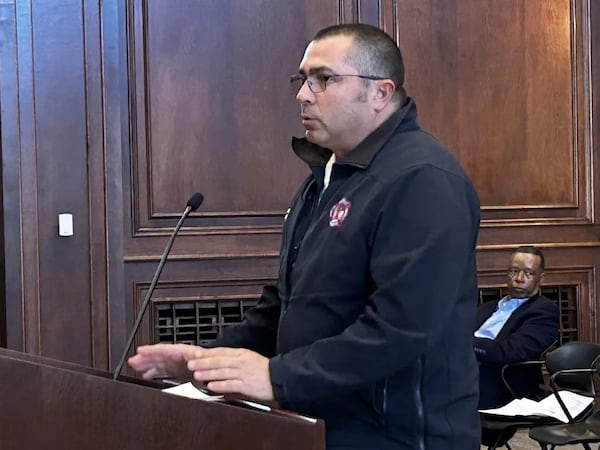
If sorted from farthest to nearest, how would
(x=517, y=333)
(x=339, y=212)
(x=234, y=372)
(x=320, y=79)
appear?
(x=517, y=333) → (x=320, y=79) → (x=339, y=212) → (x=234, y=372)

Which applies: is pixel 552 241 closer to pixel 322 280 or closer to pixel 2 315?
pixel 2 315

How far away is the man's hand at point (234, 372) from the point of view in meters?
1.48

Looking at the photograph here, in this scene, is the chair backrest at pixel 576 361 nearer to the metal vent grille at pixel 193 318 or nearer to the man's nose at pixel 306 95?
the metal vent grille at pixel 193 318

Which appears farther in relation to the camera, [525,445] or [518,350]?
[525,445]

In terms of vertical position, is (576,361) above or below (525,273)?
below

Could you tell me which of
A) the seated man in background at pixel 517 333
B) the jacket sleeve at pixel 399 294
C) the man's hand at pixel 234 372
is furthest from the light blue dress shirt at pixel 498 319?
the man's hand at pixel 234 372

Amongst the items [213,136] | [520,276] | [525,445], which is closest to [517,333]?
[520,276]

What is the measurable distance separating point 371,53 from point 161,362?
0.71m

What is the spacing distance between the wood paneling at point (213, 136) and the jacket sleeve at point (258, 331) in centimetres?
242

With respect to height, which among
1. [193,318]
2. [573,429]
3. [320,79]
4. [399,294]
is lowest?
[573,429]

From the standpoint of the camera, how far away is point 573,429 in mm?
3311

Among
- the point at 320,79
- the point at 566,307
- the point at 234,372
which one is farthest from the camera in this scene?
the point at 566,307

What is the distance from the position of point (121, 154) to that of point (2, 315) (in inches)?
36.1

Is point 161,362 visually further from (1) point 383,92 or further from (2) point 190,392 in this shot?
(1) point 383,92
